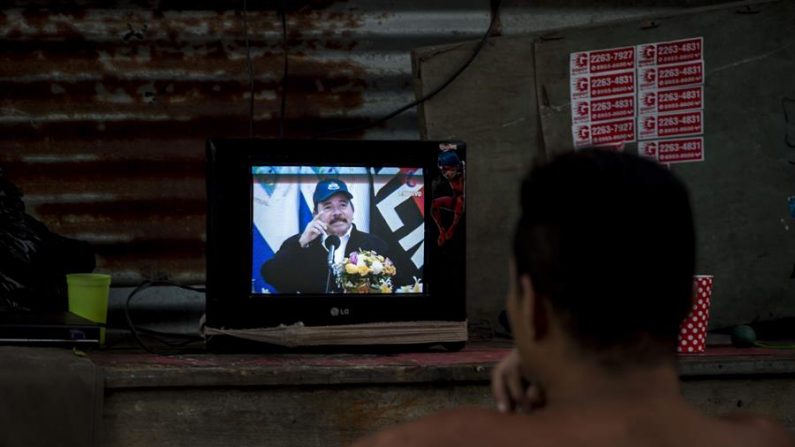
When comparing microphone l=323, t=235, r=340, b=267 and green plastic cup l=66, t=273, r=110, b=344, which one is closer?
microphone l=323, t=235, r=340, b=267

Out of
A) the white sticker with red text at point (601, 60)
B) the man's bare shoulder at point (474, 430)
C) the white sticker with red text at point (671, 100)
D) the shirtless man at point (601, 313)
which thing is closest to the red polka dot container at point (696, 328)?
the white sticker with red text at point (671, 100)

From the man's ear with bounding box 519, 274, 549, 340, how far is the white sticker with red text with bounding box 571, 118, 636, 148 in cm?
257

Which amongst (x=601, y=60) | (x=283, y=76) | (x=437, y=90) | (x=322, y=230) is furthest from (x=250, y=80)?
(x=601, y=60)

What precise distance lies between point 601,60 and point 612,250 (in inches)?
105

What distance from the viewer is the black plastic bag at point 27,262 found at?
3.53 m

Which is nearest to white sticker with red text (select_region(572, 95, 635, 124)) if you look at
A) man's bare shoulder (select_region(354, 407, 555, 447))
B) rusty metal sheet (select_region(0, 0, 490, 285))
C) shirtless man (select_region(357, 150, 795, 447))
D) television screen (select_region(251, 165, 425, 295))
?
television screen (select_region(251, 165, 425, 295))

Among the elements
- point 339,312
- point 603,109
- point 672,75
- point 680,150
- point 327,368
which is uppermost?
point 672,75

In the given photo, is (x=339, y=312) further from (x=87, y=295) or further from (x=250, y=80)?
(x=250, y=80)

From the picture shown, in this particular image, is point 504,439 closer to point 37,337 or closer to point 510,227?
point 37,337

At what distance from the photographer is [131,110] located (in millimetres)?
4176

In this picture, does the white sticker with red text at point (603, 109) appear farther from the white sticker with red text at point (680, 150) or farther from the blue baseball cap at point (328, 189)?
the blue baseball cap at point (328, 189)

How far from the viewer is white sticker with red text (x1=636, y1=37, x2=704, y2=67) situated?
384 cm

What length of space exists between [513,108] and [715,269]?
85cm

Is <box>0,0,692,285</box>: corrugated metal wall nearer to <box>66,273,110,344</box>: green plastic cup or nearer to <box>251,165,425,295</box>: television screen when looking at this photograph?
<box>66,273,110,344</box>: green plastic cup
